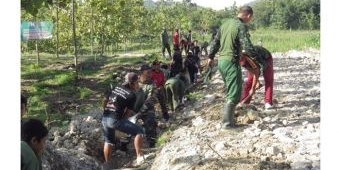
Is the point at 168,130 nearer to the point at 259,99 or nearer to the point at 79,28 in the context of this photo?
the point at 259,99

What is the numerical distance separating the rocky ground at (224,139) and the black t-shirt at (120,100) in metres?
0.76

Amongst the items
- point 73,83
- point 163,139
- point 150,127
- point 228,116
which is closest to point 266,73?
point 228,116

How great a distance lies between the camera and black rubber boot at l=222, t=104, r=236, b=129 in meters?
5.67

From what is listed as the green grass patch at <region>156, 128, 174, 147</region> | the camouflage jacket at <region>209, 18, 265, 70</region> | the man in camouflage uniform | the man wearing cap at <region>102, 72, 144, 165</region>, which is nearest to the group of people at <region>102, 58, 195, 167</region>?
the man wearing cap at <region>102, 72, 144, 165</region>

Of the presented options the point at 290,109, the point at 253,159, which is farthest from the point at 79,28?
the point at 253,159

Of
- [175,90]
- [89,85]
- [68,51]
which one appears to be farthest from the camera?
[68,51]

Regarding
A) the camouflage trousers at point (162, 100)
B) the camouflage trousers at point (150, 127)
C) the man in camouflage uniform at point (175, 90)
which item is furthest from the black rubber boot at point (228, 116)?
the man in camouflage uniform at point (175, 90)

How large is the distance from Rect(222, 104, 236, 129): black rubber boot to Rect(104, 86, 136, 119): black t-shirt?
1.10 meters

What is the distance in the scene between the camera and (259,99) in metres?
8.00

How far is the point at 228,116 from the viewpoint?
5.79 m

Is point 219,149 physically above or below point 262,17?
below

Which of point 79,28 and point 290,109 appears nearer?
point 290,109

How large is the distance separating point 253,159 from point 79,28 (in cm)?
1940
